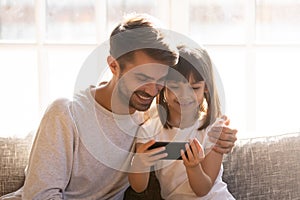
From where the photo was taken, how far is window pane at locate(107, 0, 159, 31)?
241 cm

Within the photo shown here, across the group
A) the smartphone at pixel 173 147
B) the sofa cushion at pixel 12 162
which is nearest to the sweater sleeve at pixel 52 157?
the sofa cushion at pixel 12 162

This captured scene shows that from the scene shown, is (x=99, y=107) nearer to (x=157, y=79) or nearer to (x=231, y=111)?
(x=157, y=79)

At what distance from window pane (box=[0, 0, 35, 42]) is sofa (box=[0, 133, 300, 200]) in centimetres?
51

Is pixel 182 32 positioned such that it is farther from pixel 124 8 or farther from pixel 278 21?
pixel 278 21

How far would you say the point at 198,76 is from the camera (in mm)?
1865

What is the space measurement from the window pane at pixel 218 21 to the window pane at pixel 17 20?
0.68 metres

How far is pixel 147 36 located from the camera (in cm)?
175

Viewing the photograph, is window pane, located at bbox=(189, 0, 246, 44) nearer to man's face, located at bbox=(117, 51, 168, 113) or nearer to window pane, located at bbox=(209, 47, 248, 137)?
window pane, located at bbox=(209, 47, 248, 137)

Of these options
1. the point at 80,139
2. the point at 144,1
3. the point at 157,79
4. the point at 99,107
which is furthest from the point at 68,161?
the point at 144,1

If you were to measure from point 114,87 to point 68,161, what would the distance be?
0.28 metres

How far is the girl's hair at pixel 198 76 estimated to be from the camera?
1853 mm

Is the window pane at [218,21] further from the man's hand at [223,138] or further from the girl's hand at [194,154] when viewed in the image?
the girl's hand at [194,154]

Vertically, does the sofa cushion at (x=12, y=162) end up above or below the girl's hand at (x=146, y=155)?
below

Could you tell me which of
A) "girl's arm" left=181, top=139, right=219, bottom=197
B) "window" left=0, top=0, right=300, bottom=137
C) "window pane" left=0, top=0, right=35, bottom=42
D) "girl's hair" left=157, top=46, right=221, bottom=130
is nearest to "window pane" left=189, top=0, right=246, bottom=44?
"window" left=0, top=0, right=300, bottom=137
